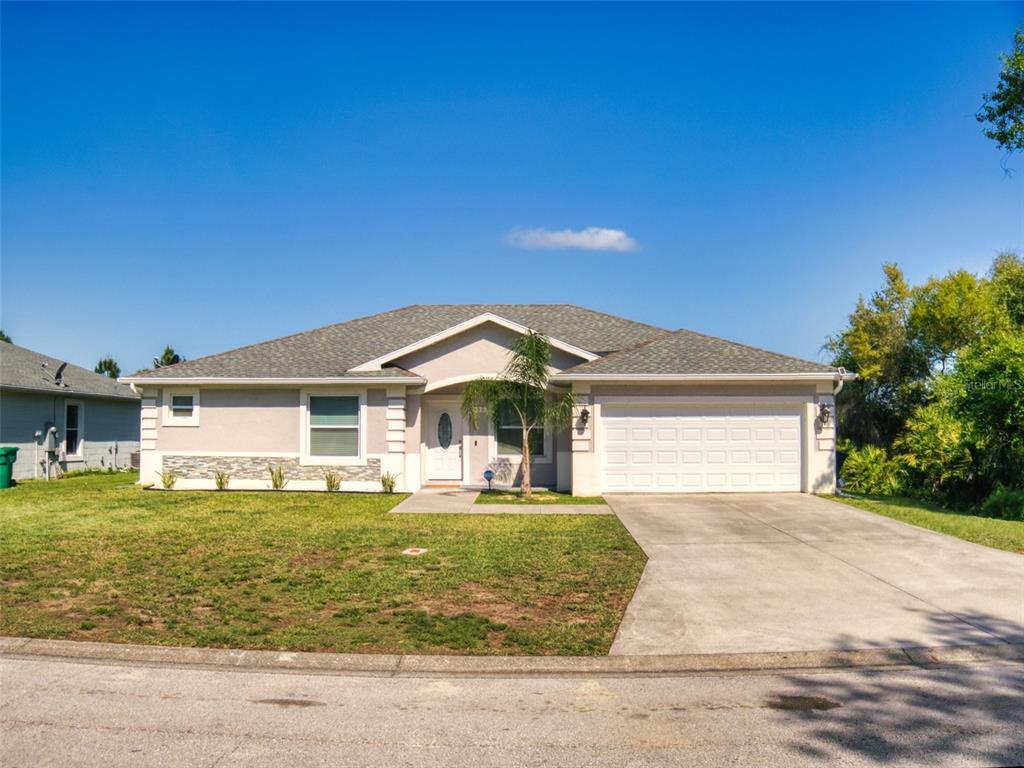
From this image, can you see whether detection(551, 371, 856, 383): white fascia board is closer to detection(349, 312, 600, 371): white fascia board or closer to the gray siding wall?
detection(349, 312, 600, 371): white fascia board

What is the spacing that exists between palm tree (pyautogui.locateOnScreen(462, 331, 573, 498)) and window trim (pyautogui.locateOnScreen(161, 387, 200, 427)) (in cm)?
688

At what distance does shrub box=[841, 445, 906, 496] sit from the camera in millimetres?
19516

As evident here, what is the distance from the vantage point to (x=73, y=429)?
2444 centimetres

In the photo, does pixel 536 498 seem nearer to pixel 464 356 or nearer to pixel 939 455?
pixel 464 356

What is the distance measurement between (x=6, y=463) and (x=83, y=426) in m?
5.54

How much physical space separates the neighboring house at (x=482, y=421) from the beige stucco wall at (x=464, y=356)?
0.04 m

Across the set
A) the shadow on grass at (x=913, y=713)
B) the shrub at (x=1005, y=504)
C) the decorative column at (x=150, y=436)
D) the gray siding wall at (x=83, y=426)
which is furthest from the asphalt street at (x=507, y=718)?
the gray siding wall at (x=83, y=426)

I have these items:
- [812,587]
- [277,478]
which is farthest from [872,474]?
[277,478]

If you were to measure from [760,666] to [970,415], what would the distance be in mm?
12517

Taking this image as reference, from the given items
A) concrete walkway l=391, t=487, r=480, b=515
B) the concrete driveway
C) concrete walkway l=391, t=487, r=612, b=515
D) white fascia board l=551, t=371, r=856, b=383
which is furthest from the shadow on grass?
white fascia board l=551, t=371, r=856, b=383

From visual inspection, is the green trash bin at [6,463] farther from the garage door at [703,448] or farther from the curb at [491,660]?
the curb at [491,660]

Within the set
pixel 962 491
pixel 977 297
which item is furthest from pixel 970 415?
pixel 977 297

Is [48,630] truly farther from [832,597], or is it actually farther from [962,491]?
[962,491]

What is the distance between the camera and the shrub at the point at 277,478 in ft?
59.4
